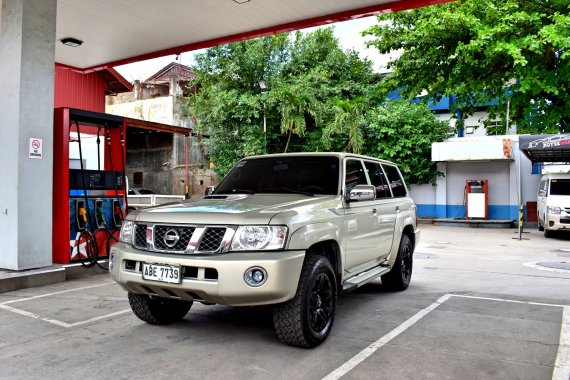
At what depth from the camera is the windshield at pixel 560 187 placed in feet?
44.7

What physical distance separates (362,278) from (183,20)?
6.64m

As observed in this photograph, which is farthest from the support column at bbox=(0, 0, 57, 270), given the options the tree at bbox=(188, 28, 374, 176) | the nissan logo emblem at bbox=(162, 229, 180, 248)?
the tree at bbox=(188, 28, 374, 176)

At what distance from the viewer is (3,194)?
675 centimetres

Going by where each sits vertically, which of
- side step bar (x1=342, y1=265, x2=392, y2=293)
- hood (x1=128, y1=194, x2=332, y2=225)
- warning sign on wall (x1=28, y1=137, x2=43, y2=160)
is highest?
warning sign on wall (x1=28, y1=137, x2=43, y2=160)

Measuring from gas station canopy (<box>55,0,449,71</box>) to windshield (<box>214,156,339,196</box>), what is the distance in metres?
4.06

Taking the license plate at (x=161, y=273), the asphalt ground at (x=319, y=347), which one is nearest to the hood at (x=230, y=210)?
the license plate at (x=161, y=273)

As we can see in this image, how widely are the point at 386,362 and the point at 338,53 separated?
1981 cm

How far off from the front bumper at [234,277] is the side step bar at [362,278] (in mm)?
979

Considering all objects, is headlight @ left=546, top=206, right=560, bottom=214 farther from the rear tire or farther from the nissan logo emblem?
the nissan logo emblem

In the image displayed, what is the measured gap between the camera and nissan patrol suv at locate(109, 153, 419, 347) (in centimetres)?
357

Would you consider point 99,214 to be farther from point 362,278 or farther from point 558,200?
point 558,200

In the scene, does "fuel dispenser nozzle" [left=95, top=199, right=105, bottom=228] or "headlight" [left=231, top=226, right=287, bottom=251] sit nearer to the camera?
"headlight" [left=231, top=226, right=287, bottom=251]

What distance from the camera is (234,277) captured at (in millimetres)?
3520

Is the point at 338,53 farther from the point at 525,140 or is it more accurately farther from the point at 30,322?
the point at 30,322
